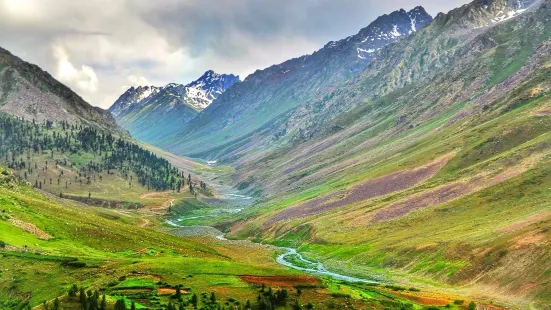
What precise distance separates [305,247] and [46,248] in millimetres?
85119

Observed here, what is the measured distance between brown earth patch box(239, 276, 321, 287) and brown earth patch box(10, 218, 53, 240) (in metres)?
54.0

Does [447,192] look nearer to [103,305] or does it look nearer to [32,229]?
[32,229]

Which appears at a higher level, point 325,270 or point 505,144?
point 505,144

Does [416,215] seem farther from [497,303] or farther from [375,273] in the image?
[497,303]

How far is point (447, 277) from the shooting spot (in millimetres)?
102750

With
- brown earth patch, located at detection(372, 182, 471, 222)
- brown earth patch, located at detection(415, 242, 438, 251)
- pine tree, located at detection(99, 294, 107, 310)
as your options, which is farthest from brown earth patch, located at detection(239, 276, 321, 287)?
brown earth patch, located at detection(372, 182, 471, 222)

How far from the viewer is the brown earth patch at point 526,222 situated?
361 ft

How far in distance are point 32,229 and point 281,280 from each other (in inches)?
2487

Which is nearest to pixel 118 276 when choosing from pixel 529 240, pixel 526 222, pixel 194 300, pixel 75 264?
pixel 75 264

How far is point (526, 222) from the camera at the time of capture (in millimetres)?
112375

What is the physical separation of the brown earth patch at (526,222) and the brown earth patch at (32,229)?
Answer: 9787 cm

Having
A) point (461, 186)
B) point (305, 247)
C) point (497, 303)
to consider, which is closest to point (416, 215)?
point (461, 186)

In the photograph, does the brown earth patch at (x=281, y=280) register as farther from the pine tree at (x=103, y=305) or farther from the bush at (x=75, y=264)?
the bush at (x=75, y=264)

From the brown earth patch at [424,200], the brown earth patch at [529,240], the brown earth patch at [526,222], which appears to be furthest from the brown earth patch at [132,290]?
the brown earth patch at [424,200]
